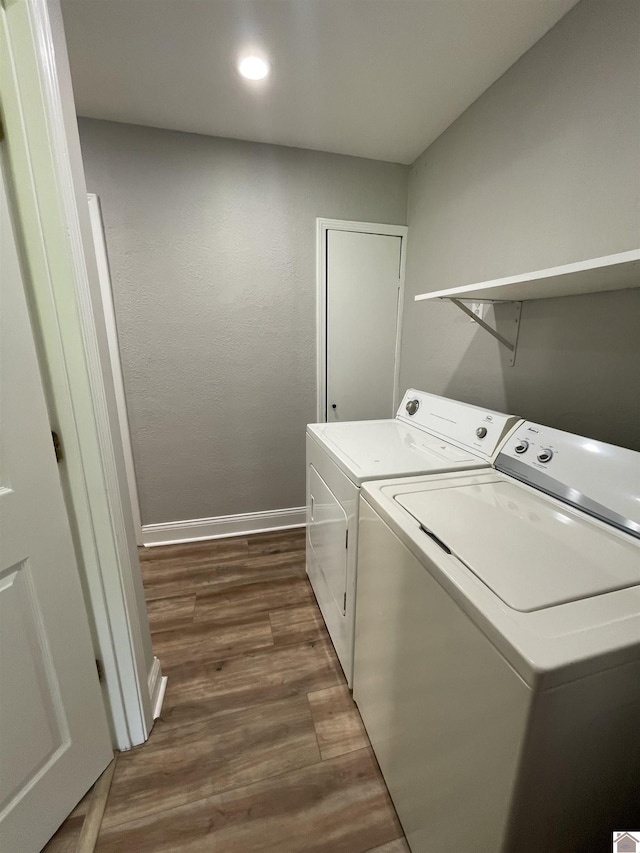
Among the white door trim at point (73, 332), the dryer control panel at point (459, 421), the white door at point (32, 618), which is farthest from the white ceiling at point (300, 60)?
the dryer control panel at point (459, 421)

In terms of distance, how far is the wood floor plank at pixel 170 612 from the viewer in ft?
5.73

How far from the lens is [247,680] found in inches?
57.5

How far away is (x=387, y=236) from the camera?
91.4 inches

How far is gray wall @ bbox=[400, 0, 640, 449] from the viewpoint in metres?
1.10

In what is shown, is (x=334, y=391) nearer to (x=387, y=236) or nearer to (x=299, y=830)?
(x=387, y=236)

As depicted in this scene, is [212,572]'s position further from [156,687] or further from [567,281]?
[567,281]

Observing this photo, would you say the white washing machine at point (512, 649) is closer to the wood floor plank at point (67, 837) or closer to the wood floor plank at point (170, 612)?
the wood floor plank at point (67, 837)

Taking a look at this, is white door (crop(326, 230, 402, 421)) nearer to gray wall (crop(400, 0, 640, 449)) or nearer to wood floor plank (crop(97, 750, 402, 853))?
gray wall (crop(400, 0, 640, 449))

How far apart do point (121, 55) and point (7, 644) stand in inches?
82.9

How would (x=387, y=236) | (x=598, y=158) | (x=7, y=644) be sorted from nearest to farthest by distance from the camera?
(x=7, y=644), (x=598, y=158), (x=387, y=236)

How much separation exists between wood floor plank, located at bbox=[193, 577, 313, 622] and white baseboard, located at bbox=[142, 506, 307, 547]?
53 centimetres

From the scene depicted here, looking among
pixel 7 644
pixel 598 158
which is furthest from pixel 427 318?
pixel 7 644

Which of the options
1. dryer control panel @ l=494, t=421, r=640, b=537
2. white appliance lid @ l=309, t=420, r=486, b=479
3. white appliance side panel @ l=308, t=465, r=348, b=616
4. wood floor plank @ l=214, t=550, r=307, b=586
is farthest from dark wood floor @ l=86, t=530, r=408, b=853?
dryer control panel @ l=494, t=421, r=640, b=537

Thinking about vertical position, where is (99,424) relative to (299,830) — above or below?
above
